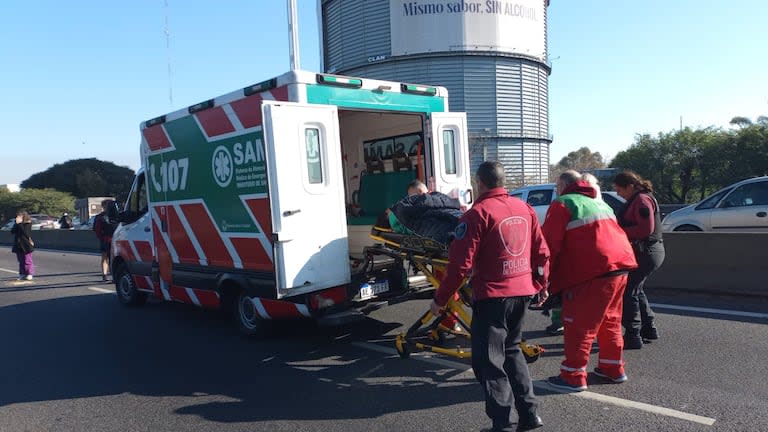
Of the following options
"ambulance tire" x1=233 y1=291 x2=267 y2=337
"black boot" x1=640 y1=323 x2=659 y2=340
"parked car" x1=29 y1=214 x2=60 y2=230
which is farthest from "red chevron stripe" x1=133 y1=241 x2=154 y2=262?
"parked car" x1=29 y1=214 x2=60 y2=230

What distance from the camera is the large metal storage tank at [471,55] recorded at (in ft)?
116

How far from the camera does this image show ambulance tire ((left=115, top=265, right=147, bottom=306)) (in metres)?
9.45

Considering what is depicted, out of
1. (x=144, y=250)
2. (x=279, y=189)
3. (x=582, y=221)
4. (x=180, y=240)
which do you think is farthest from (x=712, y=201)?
(x=144, y=250)

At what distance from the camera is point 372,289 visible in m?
6.37

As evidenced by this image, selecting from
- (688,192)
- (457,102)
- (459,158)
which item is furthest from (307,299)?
(457,102)

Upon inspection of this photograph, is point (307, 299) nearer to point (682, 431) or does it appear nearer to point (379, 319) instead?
point (379, 319)

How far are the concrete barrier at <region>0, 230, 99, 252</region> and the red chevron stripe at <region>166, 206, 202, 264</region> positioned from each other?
1678 centimetres

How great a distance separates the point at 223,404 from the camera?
195 inches

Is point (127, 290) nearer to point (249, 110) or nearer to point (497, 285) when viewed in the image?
point (249, 110)

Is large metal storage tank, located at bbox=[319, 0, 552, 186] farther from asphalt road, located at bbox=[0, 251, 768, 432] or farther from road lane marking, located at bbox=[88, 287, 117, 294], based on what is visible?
asphalt road, located at bbox=[0, 251, 768, 432]

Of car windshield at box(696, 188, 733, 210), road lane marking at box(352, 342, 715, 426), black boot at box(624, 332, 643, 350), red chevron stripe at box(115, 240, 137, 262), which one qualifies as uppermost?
car windshield at box(696, 188, 733, 210)

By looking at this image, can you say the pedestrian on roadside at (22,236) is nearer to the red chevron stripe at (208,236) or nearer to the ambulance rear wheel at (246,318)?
the red chevron stripe at (208,236)

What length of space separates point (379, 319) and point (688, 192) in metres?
24.8

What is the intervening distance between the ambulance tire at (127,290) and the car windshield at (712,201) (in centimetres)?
1082
